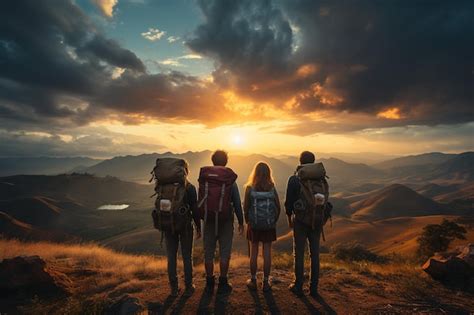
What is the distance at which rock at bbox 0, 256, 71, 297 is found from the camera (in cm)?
618

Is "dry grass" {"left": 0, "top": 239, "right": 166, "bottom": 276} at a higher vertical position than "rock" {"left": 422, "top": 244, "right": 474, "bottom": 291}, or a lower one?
lower

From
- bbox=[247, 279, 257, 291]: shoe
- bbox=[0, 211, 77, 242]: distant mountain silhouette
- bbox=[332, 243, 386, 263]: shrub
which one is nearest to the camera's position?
bbox=[247, 279, 257, 291]: shoe

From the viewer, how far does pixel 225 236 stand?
583 centimetres

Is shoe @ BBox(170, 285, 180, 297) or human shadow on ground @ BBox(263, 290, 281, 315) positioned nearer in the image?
human shadow on ground @ BBox(263, 290, 281, 315)

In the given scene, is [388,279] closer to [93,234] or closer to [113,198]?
[93,234]

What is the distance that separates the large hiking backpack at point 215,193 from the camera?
559cm

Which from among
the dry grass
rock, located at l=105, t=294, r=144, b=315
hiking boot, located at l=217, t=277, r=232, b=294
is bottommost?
the dry grass

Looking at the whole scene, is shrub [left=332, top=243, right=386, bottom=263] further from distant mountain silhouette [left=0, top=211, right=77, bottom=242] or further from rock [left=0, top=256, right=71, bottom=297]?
distant mountain silhouette [left=0, top=211, right=77, bottom=242]

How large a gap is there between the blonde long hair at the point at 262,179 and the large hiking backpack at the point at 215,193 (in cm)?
46

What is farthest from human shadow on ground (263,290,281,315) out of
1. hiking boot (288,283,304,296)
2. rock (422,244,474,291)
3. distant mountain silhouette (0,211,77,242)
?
distant mountain silhouette (0,211,77,242)

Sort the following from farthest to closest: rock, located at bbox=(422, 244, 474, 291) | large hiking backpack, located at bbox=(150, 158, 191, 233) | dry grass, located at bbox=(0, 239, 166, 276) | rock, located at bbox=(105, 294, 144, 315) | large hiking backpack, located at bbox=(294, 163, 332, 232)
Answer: dry grass, located at bbox=(0, 239, 166, 276) < rock, located at bbox=(422, 244, 474, 291) < large hiking backpack, located at bbox=(294, 163, 332, 232) < large hiking backpack, located at bbox=(150, 158, 191, 233) < rock, located at bbox=(105, 294, 144, 315)

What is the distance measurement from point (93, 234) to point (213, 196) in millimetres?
66601

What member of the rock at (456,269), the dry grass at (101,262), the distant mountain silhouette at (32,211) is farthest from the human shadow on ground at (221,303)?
the distant mountain silhouette at (32,211)

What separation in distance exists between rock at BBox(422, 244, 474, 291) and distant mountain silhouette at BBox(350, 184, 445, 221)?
10314 centimetres
